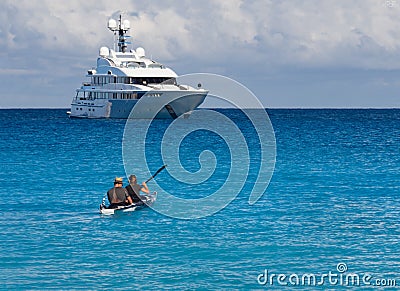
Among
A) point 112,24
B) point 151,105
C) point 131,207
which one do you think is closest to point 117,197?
point 131,207

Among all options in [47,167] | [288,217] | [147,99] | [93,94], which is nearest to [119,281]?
[288,217]

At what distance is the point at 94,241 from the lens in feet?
58.3

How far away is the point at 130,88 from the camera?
8019 cm

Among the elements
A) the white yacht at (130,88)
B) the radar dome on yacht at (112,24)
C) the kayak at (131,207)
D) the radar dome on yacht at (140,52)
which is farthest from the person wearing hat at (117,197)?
the radar dome on yacht at (112,24)

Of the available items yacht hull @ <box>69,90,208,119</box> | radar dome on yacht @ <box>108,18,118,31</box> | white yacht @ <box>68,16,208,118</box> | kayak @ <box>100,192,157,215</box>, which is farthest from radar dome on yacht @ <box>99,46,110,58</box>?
kayak @ <box>100,192,157,215</box>

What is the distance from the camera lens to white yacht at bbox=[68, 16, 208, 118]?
7806 cm

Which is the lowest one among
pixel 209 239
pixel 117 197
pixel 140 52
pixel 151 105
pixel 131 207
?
pixel 209 239

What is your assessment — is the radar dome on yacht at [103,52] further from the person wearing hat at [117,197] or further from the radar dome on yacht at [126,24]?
the person wearing hat at [117,197]

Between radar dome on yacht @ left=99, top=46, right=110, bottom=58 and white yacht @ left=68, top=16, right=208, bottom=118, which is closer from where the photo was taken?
white yacht @ left=68, top=16, right=208, bottom=118

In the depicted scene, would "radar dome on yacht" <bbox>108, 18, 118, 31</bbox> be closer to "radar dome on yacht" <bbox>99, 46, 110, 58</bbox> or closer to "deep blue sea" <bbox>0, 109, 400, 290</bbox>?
"radar dome on yacht" <bbox>99, 46, 110, 58</bbox>

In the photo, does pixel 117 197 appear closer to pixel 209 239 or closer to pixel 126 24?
pixel 209 239

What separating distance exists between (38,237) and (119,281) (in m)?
4.49

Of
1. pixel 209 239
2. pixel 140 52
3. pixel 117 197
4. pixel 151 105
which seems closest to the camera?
pixel 209 239

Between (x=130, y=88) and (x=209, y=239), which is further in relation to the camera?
(x=130, y=88)
